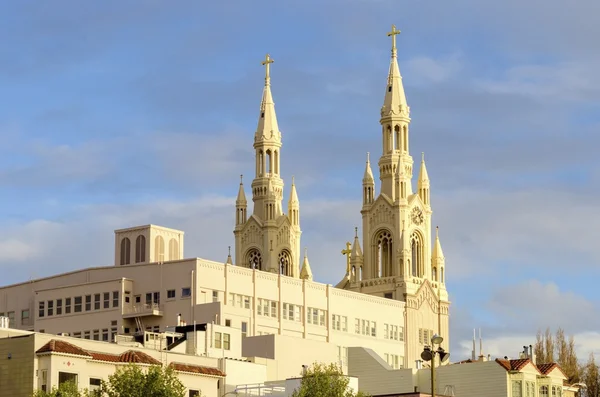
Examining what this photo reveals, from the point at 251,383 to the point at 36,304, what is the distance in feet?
159

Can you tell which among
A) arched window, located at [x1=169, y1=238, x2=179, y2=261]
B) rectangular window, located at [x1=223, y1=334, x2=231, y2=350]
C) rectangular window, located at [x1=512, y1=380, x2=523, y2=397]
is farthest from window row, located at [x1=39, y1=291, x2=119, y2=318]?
rectangular window, located at [x1=512, y1=380, x2=523, y2=397]

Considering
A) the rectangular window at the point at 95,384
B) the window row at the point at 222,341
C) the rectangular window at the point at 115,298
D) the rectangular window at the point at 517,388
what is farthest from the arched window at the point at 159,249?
the rectangular window at the point at 95,384

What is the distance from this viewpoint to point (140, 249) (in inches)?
6358

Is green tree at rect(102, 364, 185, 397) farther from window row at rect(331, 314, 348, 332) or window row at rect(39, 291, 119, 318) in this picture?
window row at rect(331, 314, 348, 332)

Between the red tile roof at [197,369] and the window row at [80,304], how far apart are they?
42445mm

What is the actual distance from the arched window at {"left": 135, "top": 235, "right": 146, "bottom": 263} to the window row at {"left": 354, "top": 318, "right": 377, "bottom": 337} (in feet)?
85.5

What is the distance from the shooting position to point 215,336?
12419 centimetres

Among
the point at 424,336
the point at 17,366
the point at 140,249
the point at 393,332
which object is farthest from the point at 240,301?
the point at 17,366

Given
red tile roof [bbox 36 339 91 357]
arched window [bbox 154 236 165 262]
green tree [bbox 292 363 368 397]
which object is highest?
arched window [bbox 154 236 165 262]

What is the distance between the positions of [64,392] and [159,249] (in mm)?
67909

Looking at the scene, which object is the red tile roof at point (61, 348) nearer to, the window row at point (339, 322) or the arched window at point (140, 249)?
the arched window at point (140, 249)

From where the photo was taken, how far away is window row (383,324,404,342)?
179500 mm

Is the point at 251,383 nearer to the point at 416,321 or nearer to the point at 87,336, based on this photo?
the point at 87,336

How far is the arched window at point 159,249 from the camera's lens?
6314 inches
